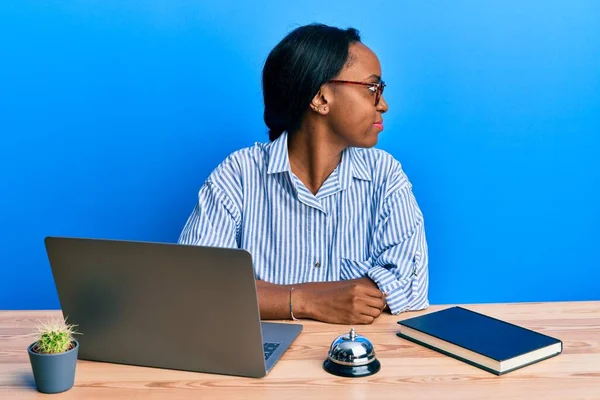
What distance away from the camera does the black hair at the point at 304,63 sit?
219 cm

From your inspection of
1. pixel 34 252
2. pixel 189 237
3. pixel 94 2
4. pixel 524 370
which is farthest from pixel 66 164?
pixel 524 370

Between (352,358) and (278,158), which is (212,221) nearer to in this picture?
(278,158)

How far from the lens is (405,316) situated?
169cm

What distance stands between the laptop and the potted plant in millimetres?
99

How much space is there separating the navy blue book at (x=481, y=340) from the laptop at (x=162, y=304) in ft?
1.09

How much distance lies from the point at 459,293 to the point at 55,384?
2.04 meters

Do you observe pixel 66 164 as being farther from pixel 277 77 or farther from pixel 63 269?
pixel 63 269

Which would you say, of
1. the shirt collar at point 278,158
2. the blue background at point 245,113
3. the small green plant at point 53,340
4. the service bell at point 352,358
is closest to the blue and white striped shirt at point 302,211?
the shirt collar at point 278,158

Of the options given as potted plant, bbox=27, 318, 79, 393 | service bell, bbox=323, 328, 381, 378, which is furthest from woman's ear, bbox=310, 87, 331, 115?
potted plant, bbox=27, 318, 79, 393

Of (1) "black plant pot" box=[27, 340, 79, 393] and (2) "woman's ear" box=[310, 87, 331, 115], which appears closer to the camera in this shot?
(1) "black plant pot" box=[27, 340, 79, 393]

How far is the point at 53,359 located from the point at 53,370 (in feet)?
0.07

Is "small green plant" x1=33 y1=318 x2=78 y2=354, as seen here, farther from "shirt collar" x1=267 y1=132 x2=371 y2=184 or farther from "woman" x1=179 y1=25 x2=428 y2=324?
"shirt collar" x1=267 y1=132 x2=371 y2=184

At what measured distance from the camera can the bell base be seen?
1279 mm

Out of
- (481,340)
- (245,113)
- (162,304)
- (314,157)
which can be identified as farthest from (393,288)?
(245,113)
